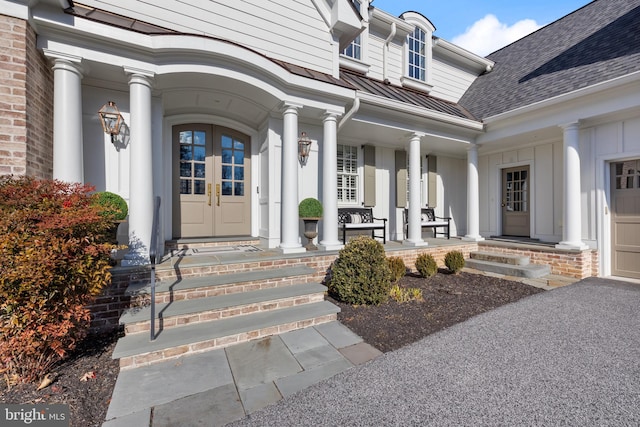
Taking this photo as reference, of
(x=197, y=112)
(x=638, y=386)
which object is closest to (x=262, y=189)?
(x=197, y=112)

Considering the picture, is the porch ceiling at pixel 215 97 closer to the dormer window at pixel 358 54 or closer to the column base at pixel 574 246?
the dormer window at pixel 358 54

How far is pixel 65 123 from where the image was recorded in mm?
3350

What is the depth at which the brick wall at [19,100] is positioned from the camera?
289cm

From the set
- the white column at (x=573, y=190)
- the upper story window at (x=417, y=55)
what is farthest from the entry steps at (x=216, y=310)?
the upper story window at (x=417, y=55)

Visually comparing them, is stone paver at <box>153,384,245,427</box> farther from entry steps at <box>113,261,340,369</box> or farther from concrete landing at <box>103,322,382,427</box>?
entry steps at <box>113,261,340,369</box>

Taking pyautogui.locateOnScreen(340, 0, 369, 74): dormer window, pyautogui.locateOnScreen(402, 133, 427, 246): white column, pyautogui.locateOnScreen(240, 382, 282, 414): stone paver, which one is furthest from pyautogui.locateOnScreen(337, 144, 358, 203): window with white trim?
pyautogui.locateOnScreen(240, 382, 282, 414): stone paver

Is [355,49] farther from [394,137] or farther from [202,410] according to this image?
[202,410]

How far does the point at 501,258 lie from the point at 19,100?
27.1 feet

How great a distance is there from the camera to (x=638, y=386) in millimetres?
2227

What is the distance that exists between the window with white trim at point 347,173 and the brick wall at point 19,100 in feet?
17.9

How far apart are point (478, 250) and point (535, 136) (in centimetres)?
312

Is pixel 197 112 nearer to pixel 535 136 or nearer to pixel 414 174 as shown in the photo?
pixel 414 174

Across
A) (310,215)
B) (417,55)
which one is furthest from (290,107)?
(417,55)

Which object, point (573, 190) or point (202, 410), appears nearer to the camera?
point (202, 410)
